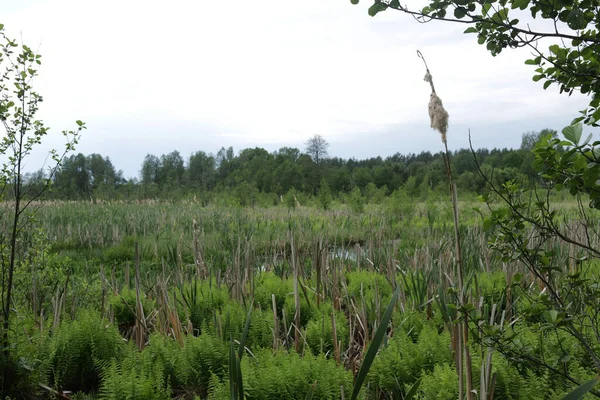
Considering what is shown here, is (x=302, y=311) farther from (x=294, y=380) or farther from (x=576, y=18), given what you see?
(x=576, y=18)

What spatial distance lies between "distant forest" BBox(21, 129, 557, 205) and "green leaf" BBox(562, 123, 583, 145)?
192 mm

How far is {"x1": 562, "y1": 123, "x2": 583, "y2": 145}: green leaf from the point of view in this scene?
1.33m

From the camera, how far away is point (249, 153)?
Answer: 238 feet

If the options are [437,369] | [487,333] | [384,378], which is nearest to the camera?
[487,333]

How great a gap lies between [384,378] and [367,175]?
149 feet

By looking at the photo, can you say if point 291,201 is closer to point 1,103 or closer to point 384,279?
point 384,279

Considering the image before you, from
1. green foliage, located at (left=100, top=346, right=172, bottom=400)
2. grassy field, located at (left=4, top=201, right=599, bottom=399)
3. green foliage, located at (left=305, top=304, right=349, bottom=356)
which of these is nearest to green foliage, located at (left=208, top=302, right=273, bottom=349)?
grassy field, located at (left=4, top=201, right=599, bottom=399)

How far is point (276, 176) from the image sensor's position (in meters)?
43.7

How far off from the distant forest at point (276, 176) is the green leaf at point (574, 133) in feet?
0.63

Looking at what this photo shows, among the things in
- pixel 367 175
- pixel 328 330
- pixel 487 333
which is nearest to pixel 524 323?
pixel 328 330

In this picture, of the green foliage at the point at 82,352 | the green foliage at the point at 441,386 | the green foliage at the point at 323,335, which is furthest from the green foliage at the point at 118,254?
the green foliage at the point at 441,386

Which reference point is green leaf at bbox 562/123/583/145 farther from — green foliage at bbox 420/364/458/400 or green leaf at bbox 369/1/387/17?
green foliage at bbox 420/364/458/400

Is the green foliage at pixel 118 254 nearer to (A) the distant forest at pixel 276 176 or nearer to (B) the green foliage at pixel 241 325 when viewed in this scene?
(A) the distant forest at pixel 276 176

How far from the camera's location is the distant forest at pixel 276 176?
18897 millimetres
